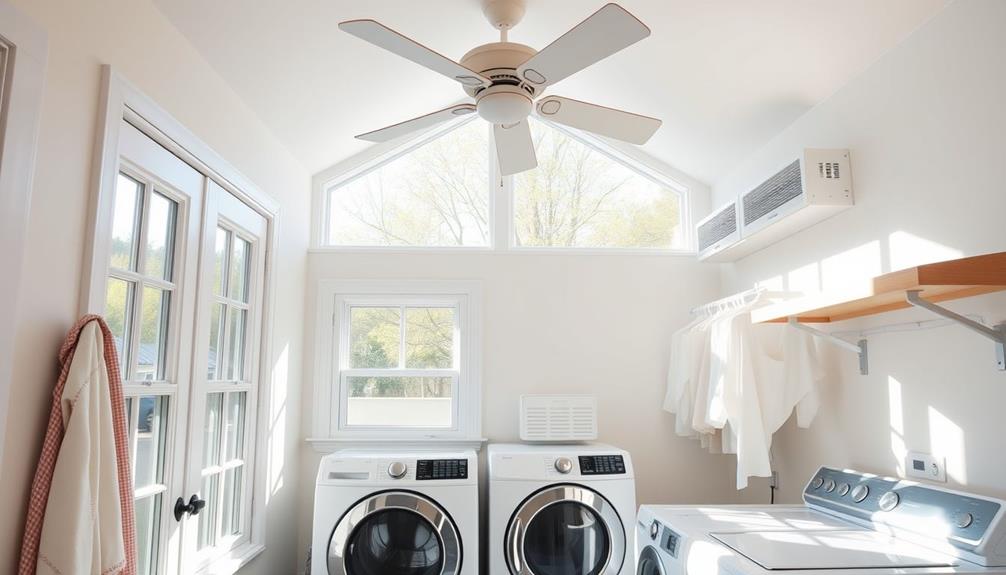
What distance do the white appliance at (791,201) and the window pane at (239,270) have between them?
7.72ft

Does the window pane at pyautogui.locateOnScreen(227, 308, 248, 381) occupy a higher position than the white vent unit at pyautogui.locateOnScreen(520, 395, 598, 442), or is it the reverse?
the window pane at pyautogui.locateOnScreen(227, 308, 248, 381)

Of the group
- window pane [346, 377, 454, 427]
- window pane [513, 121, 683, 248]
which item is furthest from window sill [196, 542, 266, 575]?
window pane [513, 121, 683, 248]

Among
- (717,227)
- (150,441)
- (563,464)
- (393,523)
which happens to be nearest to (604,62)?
(717,227)

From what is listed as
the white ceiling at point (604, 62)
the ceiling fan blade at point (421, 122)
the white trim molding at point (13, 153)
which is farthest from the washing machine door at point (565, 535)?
the white trim molding at point (13, 153)

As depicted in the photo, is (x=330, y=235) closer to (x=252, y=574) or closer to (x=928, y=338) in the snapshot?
(x=252, y=574)

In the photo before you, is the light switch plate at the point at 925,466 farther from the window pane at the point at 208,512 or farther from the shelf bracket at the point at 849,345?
the window pane at the point at 208,512

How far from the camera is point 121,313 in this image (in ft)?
6.82

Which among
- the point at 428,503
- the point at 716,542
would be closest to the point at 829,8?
the point at 716,542

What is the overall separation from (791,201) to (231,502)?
2.72m

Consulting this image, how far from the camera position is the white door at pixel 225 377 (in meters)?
2.56

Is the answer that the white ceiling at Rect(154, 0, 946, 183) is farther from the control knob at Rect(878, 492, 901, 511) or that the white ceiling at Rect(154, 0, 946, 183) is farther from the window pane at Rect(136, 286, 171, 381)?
the control knob at Rect(878, 492, 901, 511)

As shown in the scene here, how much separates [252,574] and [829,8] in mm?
3313

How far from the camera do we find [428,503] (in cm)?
302

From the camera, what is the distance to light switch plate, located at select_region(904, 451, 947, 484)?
2188 mm
